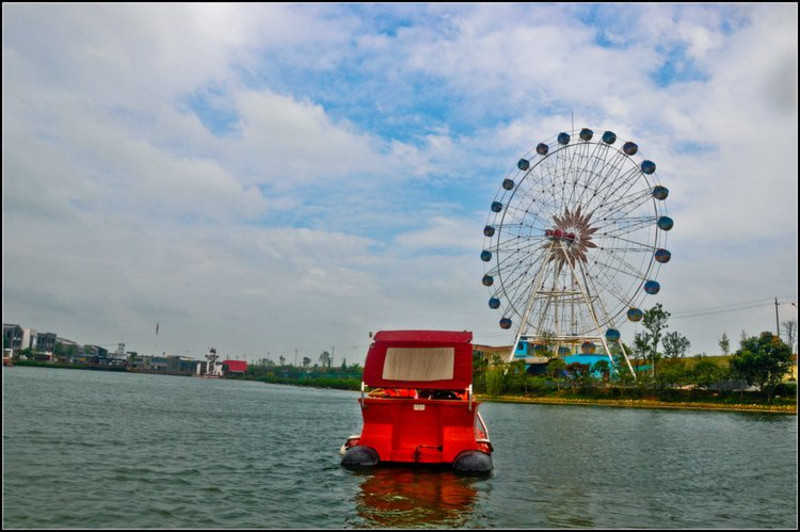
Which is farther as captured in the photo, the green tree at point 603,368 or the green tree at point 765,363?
the green tree at point 603,368

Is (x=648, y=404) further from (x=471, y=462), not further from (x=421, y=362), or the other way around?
(x=471, y=462)

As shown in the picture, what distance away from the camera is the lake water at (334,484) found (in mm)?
14961

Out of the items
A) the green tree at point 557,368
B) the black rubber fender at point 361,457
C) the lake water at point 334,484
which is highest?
the green tree at point 557,368

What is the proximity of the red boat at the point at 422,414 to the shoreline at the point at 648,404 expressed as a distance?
49.7 meters

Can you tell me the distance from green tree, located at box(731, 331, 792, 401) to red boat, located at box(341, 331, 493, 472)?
231 ft

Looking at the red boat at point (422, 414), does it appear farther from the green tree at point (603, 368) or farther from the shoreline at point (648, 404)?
the green tree at point (603, 368)

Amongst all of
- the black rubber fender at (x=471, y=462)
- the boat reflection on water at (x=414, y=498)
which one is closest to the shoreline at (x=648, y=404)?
the black rubber fender at (x=471, y=462)

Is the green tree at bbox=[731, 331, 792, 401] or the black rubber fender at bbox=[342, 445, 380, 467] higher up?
the green tree at bbox=[731, 331, 792, 401]

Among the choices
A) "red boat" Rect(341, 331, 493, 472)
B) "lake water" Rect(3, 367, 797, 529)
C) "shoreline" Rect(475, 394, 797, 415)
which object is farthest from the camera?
"shoreline" Rect(475, 394, 797, 415)

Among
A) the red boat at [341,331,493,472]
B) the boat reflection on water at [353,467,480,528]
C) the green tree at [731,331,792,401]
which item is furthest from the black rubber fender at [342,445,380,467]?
the green tree at [731,331,792,401]

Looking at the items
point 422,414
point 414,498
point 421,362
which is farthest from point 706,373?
point 414,498

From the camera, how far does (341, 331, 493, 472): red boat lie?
70.2ft

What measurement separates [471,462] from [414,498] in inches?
157

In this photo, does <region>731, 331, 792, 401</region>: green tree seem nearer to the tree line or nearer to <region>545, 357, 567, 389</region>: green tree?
the tree line
